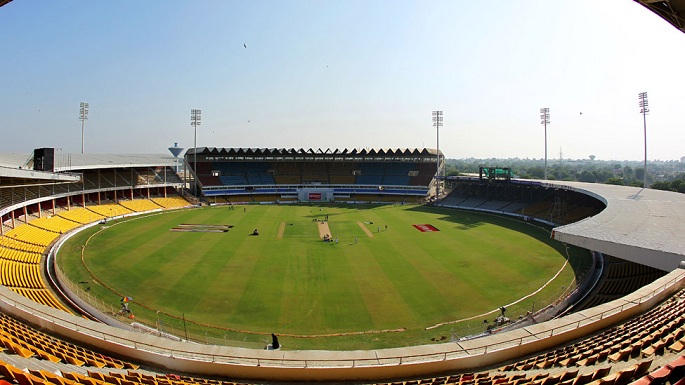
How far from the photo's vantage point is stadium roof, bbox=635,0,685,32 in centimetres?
872

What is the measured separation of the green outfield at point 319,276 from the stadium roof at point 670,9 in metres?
14.7

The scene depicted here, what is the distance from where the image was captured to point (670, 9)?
9.00 m

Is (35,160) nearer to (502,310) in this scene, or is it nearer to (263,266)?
(263,266)

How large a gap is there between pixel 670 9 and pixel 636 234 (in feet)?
58.6

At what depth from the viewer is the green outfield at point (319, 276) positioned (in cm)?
2008

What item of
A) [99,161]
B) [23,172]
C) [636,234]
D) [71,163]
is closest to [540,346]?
[636,234]

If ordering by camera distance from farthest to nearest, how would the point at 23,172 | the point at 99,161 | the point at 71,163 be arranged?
the point at 99,161 < the point at 71,163 < the point at 23,172

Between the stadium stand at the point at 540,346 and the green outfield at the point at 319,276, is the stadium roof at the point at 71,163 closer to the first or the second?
the stadium stand at the point at 540,346

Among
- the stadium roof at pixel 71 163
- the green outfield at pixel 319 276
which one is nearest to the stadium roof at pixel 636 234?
the green outfield at pixel 319 276

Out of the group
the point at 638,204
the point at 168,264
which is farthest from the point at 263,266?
the point at 638,204

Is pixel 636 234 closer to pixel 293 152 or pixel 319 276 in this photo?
pixel 319 276

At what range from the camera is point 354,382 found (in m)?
9.84

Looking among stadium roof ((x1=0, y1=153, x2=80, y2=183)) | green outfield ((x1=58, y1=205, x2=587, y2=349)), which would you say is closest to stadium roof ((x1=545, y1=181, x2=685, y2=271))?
green outfield ((x1=58, y1=205, x2=587, y2=349))

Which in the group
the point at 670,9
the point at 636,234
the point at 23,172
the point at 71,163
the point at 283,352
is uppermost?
the point at 670,9
